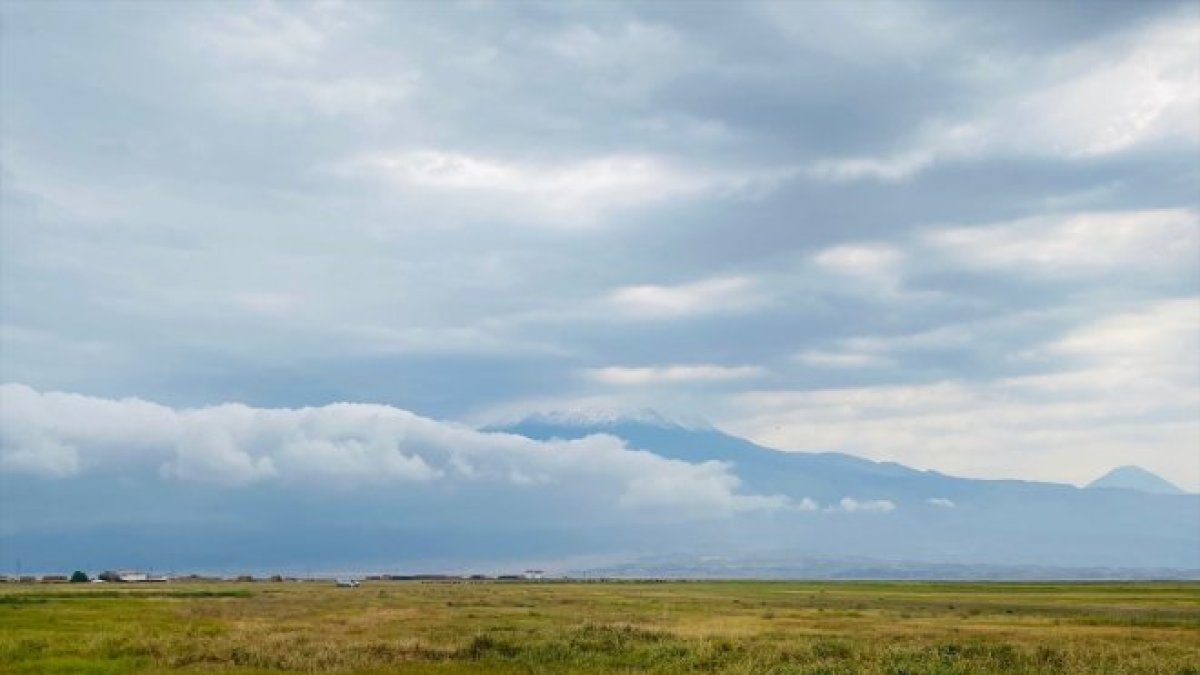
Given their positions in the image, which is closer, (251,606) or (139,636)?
(139,636)

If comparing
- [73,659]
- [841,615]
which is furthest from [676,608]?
[73,659]

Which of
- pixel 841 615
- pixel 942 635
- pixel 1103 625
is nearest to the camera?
pixel 942 635

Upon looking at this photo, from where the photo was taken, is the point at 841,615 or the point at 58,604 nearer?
the point at 841,615

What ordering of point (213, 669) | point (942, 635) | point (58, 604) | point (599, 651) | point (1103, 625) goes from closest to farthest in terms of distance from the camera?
point (213, 669)
point (599, 651)
point (942, 635)
point (1103, 625)
point (58, 604)

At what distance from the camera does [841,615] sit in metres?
98.1

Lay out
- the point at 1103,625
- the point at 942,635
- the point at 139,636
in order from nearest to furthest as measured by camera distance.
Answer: the point at 139,636, the point at 942,635, the point at 1103,625

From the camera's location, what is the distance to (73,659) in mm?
50062

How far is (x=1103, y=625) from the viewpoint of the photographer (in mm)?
86625

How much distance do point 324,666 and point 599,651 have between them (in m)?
14.4

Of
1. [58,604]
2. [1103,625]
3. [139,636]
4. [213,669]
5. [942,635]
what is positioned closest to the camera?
[213,669]

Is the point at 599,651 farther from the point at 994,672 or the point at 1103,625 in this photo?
the point at 1103,625

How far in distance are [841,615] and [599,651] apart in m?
47.2

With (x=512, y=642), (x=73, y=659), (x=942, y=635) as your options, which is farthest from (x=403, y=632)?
(x=942, y=635)

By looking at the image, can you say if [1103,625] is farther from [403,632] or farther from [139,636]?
[139,636]
